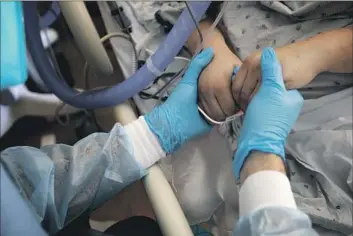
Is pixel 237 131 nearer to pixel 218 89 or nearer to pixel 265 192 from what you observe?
pixel 218 89

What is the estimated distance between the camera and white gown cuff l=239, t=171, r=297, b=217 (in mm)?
853

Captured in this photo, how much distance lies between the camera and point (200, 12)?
1.22 meters

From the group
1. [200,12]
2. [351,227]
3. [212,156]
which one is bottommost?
[351,227]

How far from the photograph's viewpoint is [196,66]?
1.21 metres

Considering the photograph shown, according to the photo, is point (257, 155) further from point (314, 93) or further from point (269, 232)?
point (314, 93)

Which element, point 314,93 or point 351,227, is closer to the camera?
point 351,227

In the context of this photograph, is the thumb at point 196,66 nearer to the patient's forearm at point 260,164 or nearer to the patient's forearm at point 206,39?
the patient's forearm at point 206,39

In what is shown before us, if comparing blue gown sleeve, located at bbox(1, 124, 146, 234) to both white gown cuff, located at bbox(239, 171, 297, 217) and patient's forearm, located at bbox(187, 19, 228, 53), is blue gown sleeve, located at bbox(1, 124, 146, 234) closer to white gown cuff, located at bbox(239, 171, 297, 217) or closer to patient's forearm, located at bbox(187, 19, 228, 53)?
white gown cuff, located at bbox(239, 171, 297, 217)

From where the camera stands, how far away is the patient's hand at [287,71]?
113 cm

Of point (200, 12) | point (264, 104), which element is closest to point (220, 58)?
point (200, 12)

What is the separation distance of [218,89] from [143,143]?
0.24 m

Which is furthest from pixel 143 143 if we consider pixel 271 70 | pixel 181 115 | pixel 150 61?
pixel 271 70

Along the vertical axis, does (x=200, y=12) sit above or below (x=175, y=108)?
above

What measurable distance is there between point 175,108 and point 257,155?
0.27m
